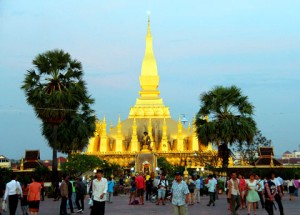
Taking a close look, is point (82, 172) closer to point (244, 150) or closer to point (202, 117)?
point (202, 117)

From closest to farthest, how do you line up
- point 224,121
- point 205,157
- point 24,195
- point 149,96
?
point 24,195
point 224,121
point 205,157
point 149,96

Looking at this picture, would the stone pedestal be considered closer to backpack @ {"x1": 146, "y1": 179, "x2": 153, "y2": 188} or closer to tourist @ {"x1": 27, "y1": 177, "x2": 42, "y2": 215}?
backpack @ {"x1": 146, "y1": 179, "x2": 153, "y2": 188}

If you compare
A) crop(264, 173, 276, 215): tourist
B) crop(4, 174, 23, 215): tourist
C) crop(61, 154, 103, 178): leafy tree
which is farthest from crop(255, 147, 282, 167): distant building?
crop(4, 174, 23, 215): tourist

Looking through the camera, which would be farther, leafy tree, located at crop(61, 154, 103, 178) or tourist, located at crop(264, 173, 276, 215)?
leafy tree, located at crop(61, 154, 103, 178)

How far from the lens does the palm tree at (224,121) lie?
143 ft

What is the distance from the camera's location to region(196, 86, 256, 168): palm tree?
143 ft

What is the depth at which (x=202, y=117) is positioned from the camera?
45812mm

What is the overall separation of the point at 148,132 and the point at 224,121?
104ft

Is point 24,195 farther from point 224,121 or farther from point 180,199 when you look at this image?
point 224,121

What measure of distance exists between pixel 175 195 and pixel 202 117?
28.9m

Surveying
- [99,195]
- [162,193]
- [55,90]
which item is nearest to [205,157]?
[55,90]

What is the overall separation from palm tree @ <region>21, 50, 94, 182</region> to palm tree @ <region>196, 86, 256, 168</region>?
8013 mm

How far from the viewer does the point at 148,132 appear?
74.9 meters

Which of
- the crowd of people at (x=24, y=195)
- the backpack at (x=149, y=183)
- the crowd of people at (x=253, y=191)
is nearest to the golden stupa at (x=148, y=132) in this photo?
the backpack at (x=149, y=183)
